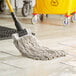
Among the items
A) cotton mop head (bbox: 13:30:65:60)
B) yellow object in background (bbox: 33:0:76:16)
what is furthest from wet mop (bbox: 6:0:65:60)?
yellow object in background (bbox: 33:0:76:16)

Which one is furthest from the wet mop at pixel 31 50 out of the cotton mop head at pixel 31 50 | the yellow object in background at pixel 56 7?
the yellow object in background at pixel 56 7

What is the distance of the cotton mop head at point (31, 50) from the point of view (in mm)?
1533

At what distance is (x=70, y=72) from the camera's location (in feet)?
4.34

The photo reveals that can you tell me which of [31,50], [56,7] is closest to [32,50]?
[31,50]

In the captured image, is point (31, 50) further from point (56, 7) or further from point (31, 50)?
point (56, 7)

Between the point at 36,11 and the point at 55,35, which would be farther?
the point at 36,11

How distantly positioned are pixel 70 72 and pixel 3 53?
0.54m

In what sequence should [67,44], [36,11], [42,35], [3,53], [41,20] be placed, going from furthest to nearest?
[41,20]
[36,11]
[42,35]
[67,44]
[3,53]

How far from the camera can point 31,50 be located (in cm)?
157

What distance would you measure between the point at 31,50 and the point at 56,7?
68.8 inches

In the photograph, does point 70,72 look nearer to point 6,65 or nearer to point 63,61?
point 63,61

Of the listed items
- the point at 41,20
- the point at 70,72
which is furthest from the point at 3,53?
the point at 41,20

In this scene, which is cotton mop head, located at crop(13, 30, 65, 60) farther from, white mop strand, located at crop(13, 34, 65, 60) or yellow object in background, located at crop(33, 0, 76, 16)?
yellow object in background, located at crop(33, 0, 76, 16)

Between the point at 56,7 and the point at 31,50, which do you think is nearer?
the point at 31,50
